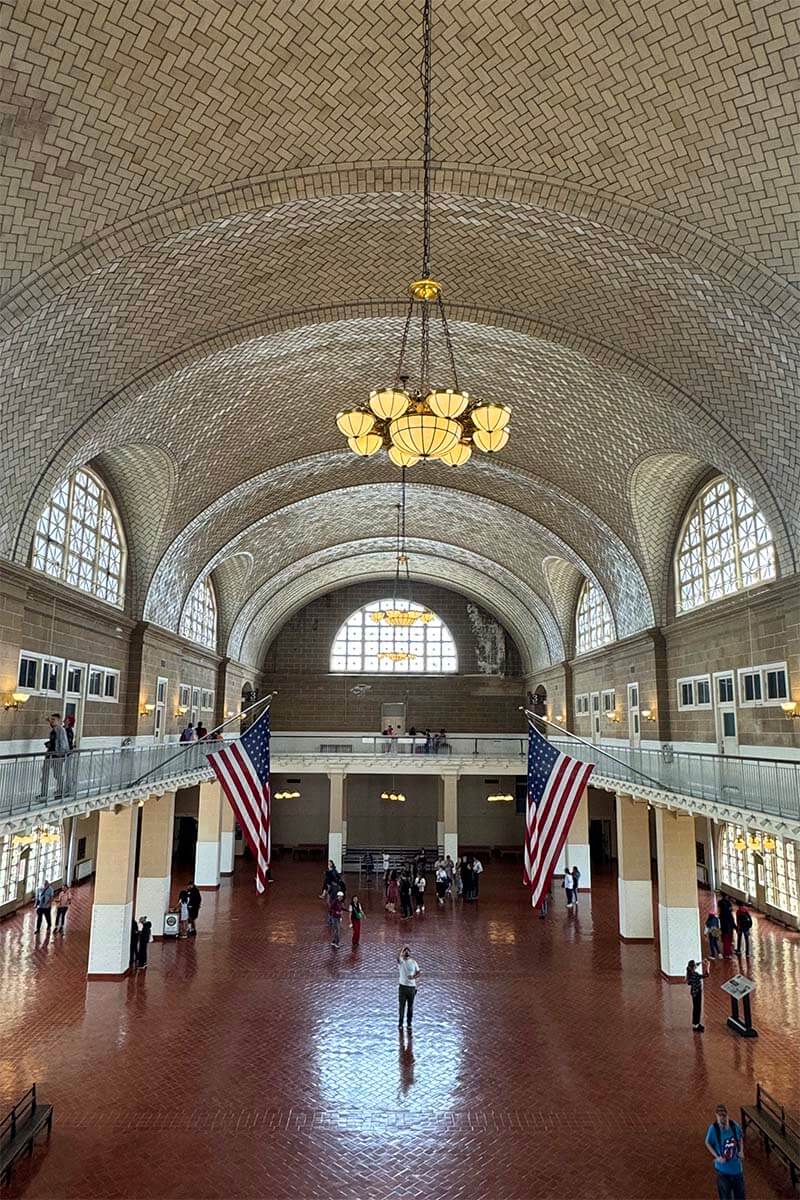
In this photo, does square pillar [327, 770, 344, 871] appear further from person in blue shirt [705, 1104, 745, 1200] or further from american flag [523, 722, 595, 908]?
person in blue shirt [705, 1104, 745, 1200]

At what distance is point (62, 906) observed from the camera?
19234mm

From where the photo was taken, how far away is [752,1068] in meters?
11.1

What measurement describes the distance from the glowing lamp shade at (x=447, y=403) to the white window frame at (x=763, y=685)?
8.75 meters

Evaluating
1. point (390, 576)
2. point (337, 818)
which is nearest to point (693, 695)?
point (337, 818)

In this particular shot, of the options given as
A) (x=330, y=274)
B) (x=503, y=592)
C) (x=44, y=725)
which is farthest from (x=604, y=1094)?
(x=503, y=592)

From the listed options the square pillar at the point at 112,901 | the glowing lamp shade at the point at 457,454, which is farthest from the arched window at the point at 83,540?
the glowing lamp shade at the point at 457,454

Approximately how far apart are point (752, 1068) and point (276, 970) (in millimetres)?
9135

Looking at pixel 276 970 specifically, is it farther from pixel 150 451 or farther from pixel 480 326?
pixel 480 326

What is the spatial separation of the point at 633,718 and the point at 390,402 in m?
16.1

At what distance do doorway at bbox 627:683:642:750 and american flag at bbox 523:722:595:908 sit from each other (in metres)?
10.1

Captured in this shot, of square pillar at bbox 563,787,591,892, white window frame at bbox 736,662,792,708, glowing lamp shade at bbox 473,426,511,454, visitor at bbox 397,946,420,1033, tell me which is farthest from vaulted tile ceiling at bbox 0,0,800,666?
square pillar at bbox 563,787,591,892

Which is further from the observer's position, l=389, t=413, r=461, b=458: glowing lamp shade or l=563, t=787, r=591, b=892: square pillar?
l=563, t=787, r=591, b=892: square pillar

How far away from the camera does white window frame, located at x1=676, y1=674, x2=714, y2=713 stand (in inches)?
674

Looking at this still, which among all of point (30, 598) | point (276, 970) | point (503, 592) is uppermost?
point (503, 592)
